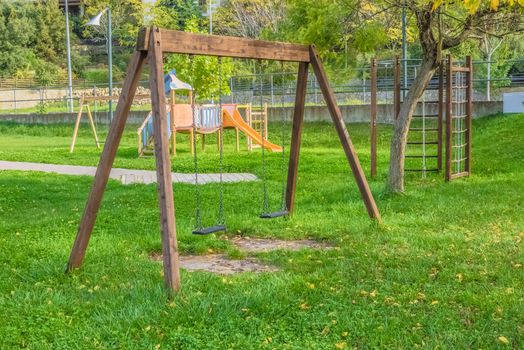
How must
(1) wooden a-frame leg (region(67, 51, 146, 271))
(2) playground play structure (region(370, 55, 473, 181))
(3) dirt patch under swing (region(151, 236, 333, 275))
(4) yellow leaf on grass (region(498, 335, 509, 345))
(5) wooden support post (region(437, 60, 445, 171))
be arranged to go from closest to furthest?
(4) yellow leaf on grass (region(498, 335, 509, 345)), (1) wooden a-frame leg (region(67, 51, 146, 271)), (3) dirt patch under swing (region(151, 236, 333, 275)), (2) playground play structure (region(370, 55, 473, 181)), (5) wooden support post (region(437, 60, 445, 171))

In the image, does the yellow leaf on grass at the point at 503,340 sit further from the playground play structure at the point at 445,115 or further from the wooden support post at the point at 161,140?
the playground play structure at the point at 445,115

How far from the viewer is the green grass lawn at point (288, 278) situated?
453 cm

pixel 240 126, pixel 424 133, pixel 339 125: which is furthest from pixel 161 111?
pixel 240 126

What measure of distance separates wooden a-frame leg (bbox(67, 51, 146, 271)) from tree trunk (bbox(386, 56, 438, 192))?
5.48 metres

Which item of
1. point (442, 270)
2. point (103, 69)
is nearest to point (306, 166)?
point (442, 270)

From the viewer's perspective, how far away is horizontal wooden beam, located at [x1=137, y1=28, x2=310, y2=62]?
5688 mm

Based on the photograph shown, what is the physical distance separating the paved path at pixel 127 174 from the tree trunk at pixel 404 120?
3.15 metres

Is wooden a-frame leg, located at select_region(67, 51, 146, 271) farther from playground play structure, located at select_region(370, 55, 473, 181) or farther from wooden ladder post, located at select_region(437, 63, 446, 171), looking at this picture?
wooden ladder post, located at select_region(437, 63, 446, 171)


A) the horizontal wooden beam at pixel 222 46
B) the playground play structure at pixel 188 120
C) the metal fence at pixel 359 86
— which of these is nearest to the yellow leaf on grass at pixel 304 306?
the horizontal wooden beam at pixel 222 46

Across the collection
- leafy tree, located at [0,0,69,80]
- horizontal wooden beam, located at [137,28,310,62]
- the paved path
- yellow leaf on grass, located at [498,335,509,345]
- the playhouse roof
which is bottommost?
yellow leaf on grass, located at [498,335,509,345]

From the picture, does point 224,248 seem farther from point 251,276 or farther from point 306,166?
point 306,166

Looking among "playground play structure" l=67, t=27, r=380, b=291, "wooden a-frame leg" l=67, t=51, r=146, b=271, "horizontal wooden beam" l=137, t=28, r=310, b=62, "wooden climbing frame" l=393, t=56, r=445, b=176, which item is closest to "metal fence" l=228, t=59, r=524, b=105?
"wooden climbing frame" l=393, t=56, r=445, b=176

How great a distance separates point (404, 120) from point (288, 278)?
539 centimetres

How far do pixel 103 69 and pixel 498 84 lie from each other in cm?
3266
